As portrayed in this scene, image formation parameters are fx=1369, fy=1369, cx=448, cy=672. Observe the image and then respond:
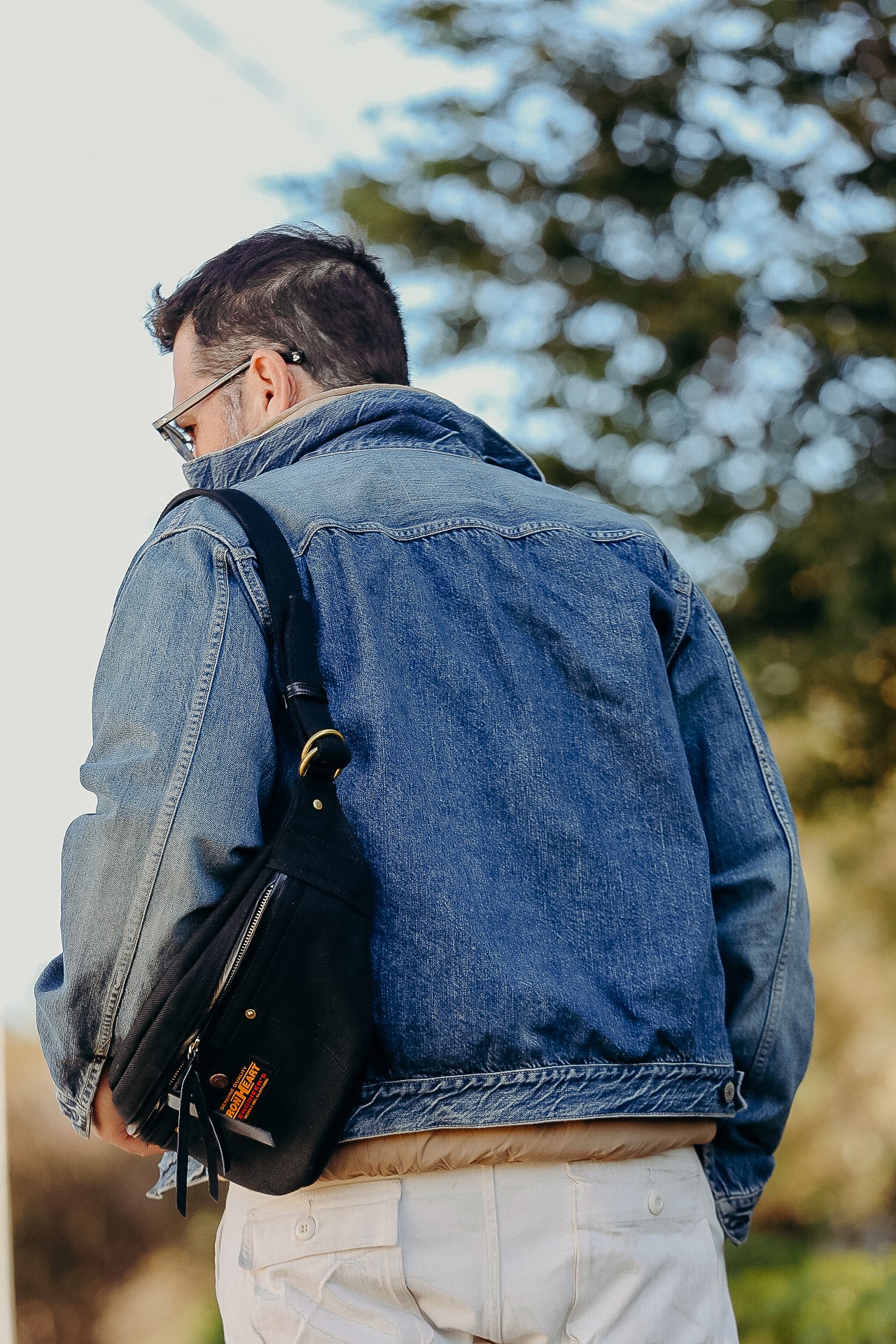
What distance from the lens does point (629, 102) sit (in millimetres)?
5844

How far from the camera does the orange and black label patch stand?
1373 mm

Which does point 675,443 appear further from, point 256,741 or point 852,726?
point 256,741

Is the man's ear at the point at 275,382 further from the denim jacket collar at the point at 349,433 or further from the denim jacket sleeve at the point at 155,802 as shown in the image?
the denim jacket sleeve at the point at 155,802

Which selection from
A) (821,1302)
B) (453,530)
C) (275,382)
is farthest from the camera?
(821,1302)

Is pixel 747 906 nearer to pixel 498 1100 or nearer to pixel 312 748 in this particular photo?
pixel 498 1100

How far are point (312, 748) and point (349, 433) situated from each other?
1.94 feet

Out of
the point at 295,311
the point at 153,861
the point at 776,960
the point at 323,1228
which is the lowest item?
the point at 776,960

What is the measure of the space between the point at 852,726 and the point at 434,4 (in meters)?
3.58

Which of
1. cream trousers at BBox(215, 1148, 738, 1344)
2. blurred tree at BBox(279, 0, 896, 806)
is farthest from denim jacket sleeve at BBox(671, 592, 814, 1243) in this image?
blurred tree at BBox(279, 0, 896, 806)

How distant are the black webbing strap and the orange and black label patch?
12.3 inches

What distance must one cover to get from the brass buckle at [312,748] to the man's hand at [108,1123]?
15.4 inches

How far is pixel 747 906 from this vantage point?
183 cm

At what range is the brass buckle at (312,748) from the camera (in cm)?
141

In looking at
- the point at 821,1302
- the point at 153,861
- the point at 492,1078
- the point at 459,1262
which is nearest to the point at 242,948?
the point at 153,861
